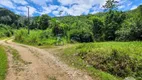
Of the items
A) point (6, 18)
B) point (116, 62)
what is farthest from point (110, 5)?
point (6, 18)

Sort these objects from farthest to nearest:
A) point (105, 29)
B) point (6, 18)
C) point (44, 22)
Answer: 1. point (6, 18)
2. point (44, 22)
3. point (105, 29)

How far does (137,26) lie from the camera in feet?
87.0

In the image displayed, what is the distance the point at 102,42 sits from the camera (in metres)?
24.5

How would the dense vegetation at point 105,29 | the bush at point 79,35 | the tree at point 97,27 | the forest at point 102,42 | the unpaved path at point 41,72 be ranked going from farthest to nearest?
the tree at point 97,27 < the bush at point 79,35 < the dense vegetation at point 105,29 < the forest at point 102,42 < the unpaved path at point 41,72

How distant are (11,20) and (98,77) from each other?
3711 inches

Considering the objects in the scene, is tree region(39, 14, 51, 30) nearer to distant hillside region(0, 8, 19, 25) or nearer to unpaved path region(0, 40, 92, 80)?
unpaved path region(0, 40, 92, 80)

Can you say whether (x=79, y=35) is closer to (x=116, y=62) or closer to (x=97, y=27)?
(x=97, y=27)

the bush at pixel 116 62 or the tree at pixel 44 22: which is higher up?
the tree at pixel 44 22

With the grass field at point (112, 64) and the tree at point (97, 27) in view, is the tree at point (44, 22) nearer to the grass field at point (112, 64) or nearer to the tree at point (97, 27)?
the tree at point (97, 27)

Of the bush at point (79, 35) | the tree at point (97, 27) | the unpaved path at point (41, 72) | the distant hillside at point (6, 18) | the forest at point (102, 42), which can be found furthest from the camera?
the distant hillside at point (6, 18)

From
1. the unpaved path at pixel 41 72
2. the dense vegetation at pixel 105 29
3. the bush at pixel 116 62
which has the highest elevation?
the dense vegetation at pixel 105 29

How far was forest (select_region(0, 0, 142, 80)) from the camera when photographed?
39.9 ft

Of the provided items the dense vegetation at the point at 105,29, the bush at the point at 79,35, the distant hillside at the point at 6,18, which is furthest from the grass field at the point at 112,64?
the distant hillside at the point at 6,18

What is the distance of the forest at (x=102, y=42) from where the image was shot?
39.9 feet
